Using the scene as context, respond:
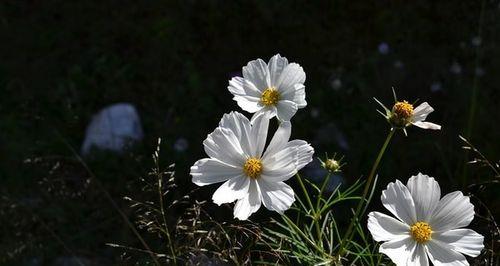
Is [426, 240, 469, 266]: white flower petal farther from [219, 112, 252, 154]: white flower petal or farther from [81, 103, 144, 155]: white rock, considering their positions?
[81, 103, 144, 155]: white rock

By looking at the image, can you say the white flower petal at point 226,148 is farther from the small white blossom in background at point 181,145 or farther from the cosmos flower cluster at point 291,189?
the small white blossom in background at point 181,145

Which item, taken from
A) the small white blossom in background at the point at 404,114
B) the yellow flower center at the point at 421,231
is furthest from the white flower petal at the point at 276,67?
the yellow flower center at the point at 421,231

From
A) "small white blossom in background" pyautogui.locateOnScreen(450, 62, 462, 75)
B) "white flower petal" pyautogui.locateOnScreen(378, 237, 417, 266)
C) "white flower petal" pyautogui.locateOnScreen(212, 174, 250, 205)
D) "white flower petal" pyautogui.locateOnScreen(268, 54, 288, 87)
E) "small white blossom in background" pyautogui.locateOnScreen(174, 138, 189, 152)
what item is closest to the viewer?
"white flower petal" pyautogui.locateOnScreen(378, 237, 417, 266)

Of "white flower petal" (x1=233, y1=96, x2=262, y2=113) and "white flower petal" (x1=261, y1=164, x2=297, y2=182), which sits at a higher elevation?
"white flower petal" (x1=233, y1=96, x2=262, y2=113)

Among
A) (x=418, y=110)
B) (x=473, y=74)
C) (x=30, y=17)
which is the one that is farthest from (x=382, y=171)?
(x=30, y=17)

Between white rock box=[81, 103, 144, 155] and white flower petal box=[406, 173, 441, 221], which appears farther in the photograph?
white rock box=[81, 103, 144, 155]

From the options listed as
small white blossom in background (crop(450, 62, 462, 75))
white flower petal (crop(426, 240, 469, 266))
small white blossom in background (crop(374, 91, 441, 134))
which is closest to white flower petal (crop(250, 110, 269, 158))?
small white blossom in background (crop(374, 91, 441, 134))

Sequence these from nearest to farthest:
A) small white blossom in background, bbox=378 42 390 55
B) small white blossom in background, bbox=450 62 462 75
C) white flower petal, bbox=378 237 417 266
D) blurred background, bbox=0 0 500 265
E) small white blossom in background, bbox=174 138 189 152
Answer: white flower petal, bbox=378 237 417 266 → blurred background, bbox=0 0 500 265 → small white blossom in background, bbox=174 138 189 152 → small white blossom in background, bbox=450 62 462 75 → small white blossom in background, bbox=378 42 390 55

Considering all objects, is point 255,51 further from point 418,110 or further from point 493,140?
point 418,110

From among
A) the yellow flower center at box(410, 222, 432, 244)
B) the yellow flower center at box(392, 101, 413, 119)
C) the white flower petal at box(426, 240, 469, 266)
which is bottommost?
the white flower petal at box(426, 240, 469, 266)
